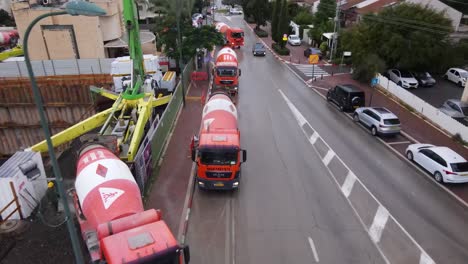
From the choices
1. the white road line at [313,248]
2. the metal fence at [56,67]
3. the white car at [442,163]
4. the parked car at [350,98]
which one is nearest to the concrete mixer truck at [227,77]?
the parked car at [350,98]

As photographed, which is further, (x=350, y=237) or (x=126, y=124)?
(x=126, y=124)

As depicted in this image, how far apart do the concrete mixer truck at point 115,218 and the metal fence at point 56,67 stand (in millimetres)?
20297

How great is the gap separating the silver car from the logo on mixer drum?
63.1ft

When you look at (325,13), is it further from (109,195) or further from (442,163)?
(109,195)

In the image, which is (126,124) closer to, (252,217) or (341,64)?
(252,217)

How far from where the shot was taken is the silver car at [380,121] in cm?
2402

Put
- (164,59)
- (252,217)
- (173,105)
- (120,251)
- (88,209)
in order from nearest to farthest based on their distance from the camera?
1. (120,251)
2. (88,209)
3. (252,217)
4. (173,105)
5. (164,59)

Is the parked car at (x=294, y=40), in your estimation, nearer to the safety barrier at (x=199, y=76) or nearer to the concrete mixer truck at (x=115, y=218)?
the safety barrier at (x=199, y=76)

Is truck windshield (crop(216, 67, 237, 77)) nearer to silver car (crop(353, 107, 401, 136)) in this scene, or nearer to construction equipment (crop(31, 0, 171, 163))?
construction equipment (crop(31, 0, 171, 163))

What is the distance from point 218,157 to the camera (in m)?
16.4

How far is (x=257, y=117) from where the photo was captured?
2777 cm

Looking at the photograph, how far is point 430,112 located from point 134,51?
78.0 feet

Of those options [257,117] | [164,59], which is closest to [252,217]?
[257,117]

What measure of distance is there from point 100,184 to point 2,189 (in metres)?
5.45
